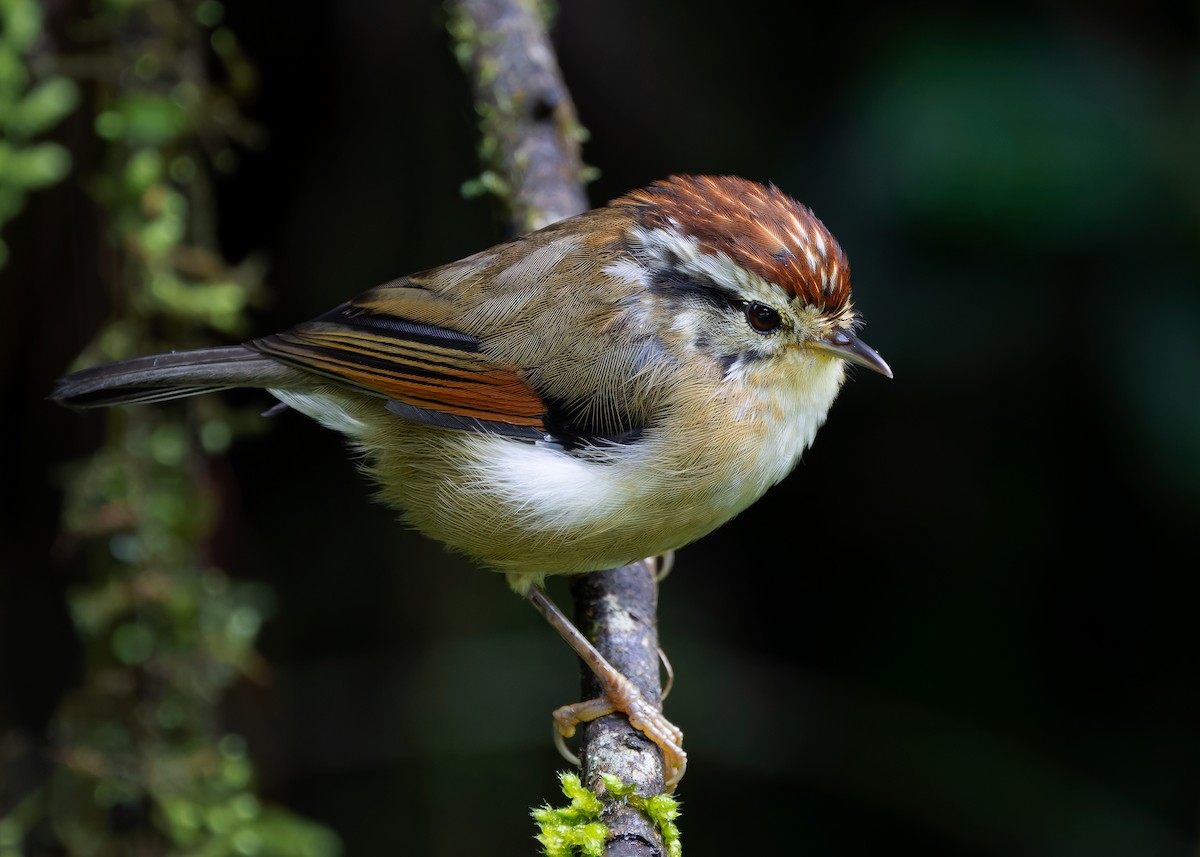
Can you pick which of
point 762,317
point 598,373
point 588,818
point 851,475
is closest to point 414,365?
point 598,373

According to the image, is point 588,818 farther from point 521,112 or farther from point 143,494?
point 521,112

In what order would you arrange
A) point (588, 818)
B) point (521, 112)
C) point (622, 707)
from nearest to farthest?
1. point (588, 818)
2. point (622, 707)
3. point (521, 112)

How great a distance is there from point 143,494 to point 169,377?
0.69 metres

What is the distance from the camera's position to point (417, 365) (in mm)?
2883

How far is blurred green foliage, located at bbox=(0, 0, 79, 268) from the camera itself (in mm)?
3084

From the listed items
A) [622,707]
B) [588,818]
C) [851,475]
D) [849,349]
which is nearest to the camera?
[588,818]

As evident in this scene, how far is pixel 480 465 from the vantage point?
2848 millimetres

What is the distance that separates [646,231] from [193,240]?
172cm

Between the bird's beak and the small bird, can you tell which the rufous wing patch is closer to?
the small bird

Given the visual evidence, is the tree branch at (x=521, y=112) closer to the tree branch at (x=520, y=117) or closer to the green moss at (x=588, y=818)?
the tree branch at (x=520, y=117)

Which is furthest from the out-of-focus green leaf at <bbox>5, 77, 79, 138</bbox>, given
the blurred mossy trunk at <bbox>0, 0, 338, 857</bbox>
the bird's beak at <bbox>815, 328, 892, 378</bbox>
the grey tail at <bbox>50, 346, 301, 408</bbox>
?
the bird's beak at <bbox>815, 328, 892, 378</bbox>

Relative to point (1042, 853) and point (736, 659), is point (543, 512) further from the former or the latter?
point (1042, 853)

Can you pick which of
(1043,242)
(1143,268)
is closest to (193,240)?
(1043,242)

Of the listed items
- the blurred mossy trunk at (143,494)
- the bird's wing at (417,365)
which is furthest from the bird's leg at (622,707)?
the blurred mossy trunk at (143,494)
